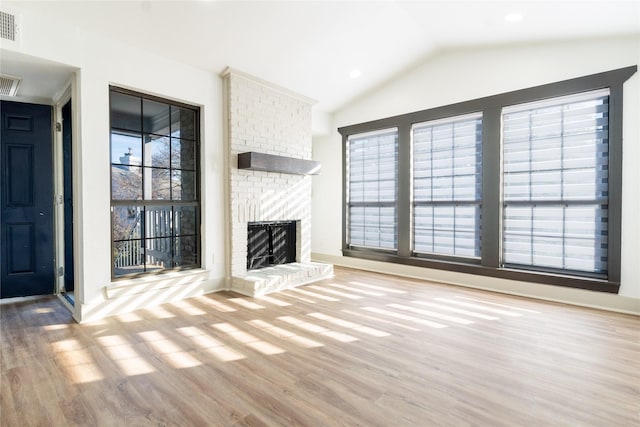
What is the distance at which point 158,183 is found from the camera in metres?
3.80

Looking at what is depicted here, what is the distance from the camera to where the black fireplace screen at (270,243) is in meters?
4.66

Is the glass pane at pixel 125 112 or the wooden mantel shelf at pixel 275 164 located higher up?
the glass pane at pixel 125 112

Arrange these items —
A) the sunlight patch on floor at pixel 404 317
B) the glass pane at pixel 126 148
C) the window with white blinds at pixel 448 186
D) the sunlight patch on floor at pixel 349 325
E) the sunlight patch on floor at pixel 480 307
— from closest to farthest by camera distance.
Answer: the sunlight patch on floor at pixel 349 325, the sunlight patch on floor at pixel 404 317, the sunlight patch on floor at pixel 480 307, the glass pane at pixel 126 148, the window with white blinds at pixel 448 186

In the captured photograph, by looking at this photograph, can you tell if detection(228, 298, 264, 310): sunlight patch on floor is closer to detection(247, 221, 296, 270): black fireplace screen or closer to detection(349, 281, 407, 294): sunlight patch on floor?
detection(247, 221, 296, 270): black fireplace screen

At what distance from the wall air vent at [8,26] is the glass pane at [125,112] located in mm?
837

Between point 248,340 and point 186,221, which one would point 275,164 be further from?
point 248,340

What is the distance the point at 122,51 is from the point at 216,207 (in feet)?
6.34

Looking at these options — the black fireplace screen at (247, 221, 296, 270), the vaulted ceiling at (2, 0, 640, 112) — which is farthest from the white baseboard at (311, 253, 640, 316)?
the vaulted ceiling at (2, 0, 640, 112)

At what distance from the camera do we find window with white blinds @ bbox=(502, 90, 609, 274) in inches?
141

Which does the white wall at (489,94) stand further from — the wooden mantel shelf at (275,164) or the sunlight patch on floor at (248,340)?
the sunlight patch on floor at (248,340)

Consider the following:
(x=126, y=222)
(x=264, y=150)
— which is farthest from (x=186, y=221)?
(x=264, y=150)

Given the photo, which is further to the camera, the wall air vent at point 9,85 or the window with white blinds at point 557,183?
the window with white blinds at point 557,183

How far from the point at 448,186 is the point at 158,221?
394cm

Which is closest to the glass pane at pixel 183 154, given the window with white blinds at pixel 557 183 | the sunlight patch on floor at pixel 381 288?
the sunlight patch on floor at pixel 381 288
